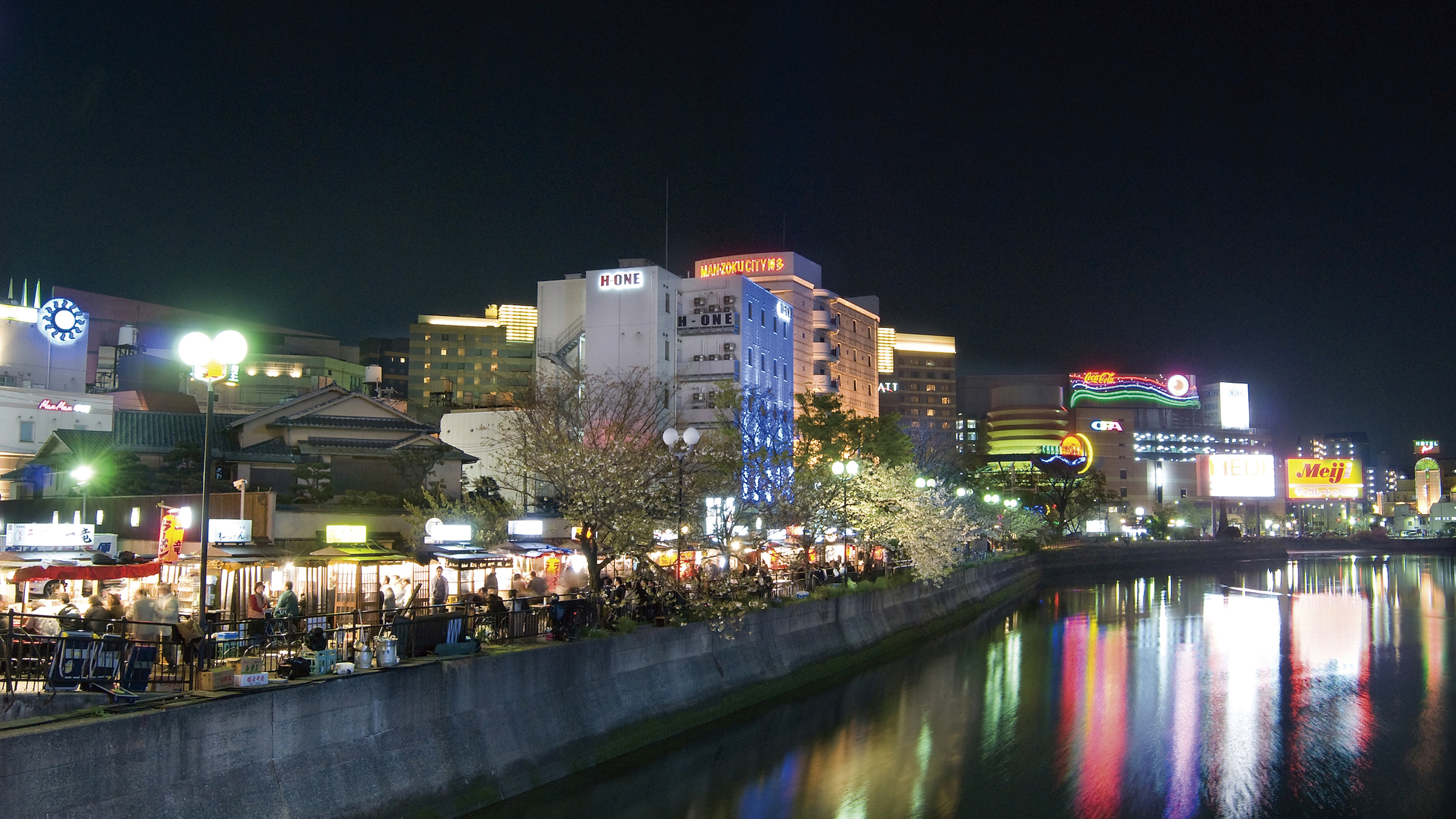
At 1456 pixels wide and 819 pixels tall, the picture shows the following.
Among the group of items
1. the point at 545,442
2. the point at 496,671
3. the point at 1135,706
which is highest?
the point at 545,442

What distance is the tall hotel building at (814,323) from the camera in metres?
114

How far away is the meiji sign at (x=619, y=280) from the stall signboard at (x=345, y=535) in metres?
58.0

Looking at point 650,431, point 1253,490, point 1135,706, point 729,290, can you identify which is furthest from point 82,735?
point 1253,490

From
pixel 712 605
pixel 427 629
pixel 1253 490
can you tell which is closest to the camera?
pixel 427 629

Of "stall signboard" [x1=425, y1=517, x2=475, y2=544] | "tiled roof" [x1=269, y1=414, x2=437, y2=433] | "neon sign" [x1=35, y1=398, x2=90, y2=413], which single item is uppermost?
"neon sign" [x1=35, y1=398, x2=90, y2=413]

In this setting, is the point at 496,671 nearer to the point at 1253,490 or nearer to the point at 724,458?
the point at 724,458

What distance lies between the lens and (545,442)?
3114 cm

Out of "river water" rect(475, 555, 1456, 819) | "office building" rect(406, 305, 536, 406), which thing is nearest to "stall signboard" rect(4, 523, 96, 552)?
"river water" rect(475, 555, 1456, 819)

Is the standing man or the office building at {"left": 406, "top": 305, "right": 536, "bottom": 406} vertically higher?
the office building at {"left": 406, "top": 305, "right": 536, "bottom": 406}

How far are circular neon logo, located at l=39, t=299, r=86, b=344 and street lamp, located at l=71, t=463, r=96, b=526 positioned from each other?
122 ft

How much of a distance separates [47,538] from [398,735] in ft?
44.5

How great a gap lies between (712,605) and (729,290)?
60949mm

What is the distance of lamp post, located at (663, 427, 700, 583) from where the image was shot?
2964 cm

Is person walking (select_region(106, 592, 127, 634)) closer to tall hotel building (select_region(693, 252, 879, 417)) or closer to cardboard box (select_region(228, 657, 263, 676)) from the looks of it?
cardboard box (select_region(228, 657, 263, 676))
